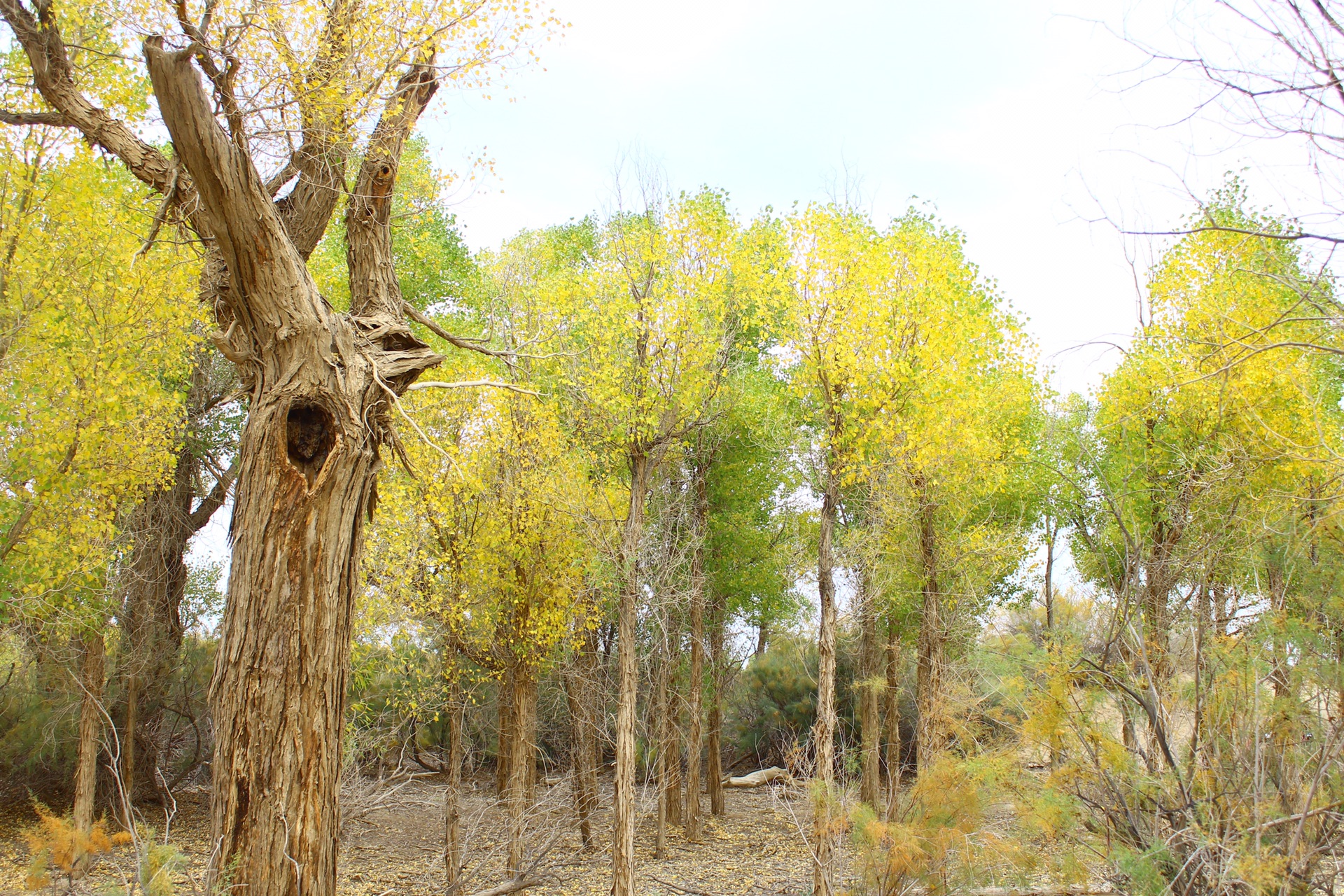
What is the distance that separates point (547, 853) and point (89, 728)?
20.4 ft

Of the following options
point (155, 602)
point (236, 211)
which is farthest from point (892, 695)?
point (236, 211)

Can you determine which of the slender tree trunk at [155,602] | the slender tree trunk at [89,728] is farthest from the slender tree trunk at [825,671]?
the slender tree trunk at [155,602]

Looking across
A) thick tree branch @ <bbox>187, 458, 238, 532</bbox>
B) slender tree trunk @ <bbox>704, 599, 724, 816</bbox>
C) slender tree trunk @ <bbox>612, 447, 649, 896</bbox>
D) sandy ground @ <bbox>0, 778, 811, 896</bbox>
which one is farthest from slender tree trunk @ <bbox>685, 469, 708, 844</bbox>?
thick tree branch @ <bbox>187, 458, 238, 532</bbox>

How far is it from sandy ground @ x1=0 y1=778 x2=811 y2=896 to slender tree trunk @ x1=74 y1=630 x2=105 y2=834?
873 millimetres

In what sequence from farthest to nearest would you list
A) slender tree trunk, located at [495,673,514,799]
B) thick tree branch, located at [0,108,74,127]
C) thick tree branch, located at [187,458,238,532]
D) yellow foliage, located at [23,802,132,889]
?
1. thick tree branch, located at [187,458,238,532]
2. slender tree trunk, located at [495,673,514,799]
3. thick tree branch, located at [0,108,74,127]
4. yellow foliage, located at [23,802,132,889]

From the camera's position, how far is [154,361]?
10461mm

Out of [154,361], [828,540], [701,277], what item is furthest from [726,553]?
[154,361]

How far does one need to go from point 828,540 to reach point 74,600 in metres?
9.60

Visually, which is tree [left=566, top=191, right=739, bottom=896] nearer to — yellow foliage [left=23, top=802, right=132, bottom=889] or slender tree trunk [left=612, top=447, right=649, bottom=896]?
slender tree trunk [left=612, top=447, right=649, bottom=896]

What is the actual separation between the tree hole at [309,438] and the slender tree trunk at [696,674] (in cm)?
982

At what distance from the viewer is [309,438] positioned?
433 centimetres

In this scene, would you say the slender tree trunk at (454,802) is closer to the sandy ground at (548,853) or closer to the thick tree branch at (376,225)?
the sandy ground at (548,853)

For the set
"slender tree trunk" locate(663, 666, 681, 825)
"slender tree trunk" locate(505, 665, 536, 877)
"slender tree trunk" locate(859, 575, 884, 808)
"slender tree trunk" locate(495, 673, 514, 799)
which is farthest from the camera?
"slender tree trunk" locate(663, 666, 681, 825)

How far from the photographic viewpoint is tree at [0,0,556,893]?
12.8ft
